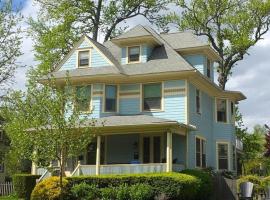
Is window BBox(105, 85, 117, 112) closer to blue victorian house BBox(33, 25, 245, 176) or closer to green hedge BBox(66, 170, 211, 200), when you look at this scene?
blue victorian house BBox(33, 25, 245, 176)

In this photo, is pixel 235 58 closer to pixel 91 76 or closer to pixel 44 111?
pixel 91 76

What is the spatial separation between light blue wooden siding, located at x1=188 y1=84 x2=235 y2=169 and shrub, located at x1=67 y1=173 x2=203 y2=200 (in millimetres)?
4988

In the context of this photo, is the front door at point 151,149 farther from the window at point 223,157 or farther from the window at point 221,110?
the window at point 221,110

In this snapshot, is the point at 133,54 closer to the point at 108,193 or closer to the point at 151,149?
the point at 151,149

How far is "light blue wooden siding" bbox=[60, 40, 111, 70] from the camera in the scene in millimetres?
28844

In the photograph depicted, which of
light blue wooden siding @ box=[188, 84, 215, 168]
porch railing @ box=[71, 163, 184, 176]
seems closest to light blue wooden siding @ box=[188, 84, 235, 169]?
light blue wooden siding @ box=[188, 84, 215, 168]

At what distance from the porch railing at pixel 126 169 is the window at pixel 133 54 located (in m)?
7.58

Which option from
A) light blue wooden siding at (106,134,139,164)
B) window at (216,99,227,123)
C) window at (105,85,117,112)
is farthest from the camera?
window at (216,99,227,123)

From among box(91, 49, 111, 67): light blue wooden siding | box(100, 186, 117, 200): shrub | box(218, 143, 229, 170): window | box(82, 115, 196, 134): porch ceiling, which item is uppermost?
box(91, 49, 111, 67): light blue wooden siding

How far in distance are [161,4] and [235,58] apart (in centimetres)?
866

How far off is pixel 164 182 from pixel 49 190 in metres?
5.70

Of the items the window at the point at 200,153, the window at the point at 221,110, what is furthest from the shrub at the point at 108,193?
the window at the point at 221,110

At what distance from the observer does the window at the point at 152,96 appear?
90.3 feet

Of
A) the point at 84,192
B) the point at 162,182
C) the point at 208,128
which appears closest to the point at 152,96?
the point at 208,128
